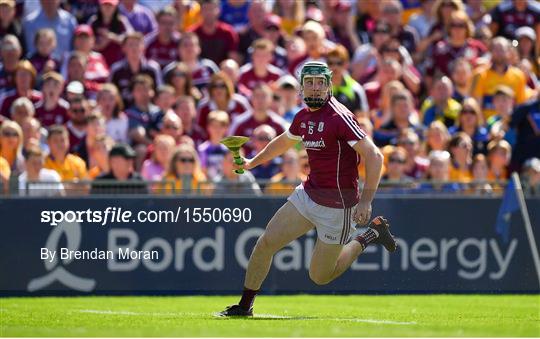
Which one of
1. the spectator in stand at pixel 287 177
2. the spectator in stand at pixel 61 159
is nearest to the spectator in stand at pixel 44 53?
the spectator in stand at pixel 61 159

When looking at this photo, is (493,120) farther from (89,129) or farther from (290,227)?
(290,227)

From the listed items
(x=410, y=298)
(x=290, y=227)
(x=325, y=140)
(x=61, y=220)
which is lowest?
(x=410, y=298)

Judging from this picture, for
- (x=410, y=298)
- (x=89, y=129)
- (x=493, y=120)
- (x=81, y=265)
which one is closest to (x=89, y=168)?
(x=89, y=129)

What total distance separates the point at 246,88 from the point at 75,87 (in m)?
2.66

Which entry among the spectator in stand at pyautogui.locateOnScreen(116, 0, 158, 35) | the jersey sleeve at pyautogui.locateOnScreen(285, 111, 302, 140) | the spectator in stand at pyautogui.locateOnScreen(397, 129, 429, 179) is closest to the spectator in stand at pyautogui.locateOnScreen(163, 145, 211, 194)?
the spectator in stand at pyautogui.locateOnScreen(397, 129, 429, 179)

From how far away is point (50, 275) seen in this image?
14445 millimetres

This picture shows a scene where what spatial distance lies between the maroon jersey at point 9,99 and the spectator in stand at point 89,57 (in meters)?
0.74

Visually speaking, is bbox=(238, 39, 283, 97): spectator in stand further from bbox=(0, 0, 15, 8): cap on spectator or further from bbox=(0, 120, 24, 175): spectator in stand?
bbox=(0, 120, 24, 175): spectator in stand

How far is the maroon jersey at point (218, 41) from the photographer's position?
1909cm

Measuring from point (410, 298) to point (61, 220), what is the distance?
13.9ft

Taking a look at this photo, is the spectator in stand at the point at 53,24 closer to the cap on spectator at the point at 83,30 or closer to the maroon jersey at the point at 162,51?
the cap on spectator at the point at 83,30

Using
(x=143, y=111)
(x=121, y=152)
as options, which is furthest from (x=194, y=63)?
(x=121, y=152)

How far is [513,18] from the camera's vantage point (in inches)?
810

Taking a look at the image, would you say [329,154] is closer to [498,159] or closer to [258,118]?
[258,118]
